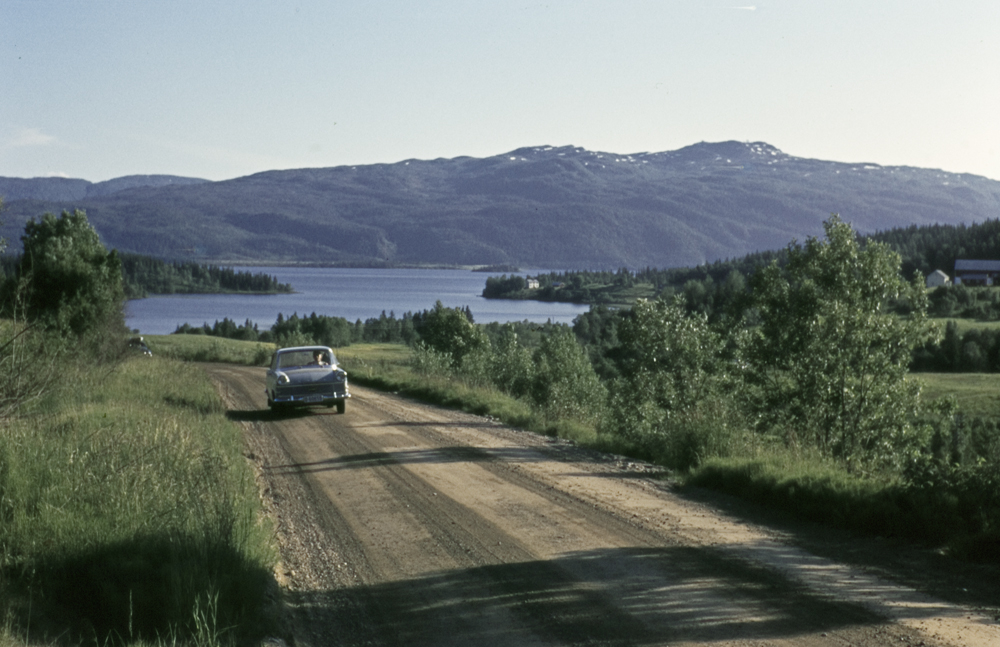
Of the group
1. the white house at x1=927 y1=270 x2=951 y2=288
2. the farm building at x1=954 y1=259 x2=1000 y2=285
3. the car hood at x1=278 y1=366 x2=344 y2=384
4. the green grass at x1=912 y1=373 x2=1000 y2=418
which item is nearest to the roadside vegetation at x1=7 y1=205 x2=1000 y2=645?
the car hood at x1=278 y1=366 x2=344 y2=384

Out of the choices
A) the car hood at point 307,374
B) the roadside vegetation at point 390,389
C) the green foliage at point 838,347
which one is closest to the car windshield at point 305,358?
the car hood at point 307,374

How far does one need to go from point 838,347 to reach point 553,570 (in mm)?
14013

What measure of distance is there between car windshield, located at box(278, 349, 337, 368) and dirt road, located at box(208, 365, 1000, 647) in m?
9.14

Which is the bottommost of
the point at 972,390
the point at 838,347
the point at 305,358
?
the point at 972,390

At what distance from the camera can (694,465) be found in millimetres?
12961

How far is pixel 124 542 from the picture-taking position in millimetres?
6648

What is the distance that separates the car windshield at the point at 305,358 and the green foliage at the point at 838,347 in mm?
10792

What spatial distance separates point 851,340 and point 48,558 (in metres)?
16.8

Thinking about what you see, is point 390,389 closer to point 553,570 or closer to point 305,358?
point 305,358

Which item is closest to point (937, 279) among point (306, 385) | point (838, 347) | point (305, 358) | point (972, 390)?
point (972, 390)

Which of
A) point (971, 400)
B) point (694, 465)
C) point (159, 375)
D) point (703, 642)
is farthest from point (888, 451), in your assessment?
point (971, 400)

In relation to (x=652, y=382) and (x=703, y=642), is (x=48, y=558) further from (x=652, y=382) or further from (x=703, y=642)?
(x=652, y=382)

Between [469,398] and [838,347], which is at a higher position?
[838,347]

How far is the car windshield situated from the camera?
2264 centimetres
